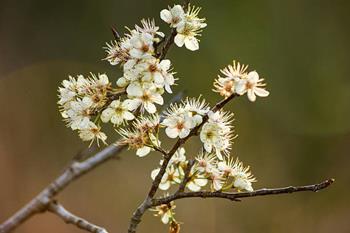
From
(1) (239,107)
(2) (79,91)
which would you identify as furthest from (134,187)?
(2) (79,91)

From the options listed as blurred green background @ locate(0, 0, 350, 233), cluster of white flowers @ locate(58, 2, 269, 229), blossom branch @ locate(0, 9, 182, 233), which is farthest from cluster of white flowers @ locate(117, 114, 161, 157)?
blurred green background @ locate(0, 0, 350, 233)

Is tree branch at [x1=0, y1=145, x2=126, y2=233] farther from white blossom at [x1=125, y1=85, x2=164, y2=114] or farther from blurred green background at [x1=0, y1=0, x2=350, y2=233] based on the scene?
blurred green background at [x1=0, y1=0, x2=350, y2=233]

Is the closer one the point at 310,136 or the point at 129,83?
the point at 129,83

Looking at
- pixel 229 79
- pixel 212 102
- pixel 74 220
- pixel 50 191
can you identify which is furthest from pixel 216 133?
pixel 212 102

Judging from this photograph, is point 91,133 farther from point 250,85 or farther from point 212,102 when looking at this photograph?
point 212,102

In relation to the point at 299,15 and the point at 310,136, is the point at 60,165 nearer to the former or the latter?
the point at 310,136

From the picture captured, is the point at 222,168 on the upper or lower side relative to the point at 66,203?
lower
